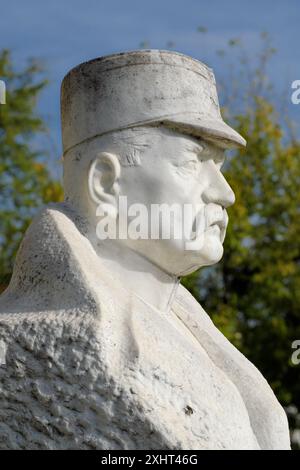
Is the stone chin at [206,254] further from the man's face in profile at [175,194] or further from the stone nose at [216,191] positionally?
the stone nose at [216,191]

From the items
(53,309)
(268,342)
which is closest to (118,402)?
(53,309)

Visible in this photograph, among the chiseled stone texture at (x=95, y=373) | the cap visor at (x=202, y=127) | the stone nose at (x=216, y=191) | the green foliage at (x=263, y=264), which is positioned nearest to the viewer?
the chiseled stone texture at (x=95, y=373)

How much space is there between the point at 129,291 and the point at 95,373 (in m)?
0.58

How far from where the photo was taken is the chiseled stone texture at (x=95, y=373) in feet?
14.2

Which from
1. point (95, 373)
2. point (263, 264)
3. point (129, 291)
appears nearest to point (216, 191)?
point (129, 291)

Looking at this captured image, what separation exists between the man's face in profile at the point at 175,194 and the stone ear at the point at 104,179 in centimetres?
4

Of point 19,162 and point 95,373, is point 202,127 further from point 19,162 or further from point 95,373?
point 19,162

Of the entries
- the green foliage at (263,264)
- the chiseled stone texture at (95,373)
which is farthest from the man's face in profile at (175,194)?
the green foliage at (263,264)

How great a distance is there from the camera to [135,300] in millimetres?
4758

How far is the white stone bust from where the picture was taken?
437 centimetres

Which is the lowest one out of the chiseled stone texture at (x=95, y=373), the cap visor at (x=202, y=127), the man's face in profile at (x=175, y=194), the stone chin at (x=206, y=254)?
the chiseled stone texture at (x=95, y=373)

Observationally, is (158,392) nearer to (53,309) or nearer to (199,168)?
(53,309)

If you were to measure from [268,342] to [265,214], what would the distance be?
1.66 metres

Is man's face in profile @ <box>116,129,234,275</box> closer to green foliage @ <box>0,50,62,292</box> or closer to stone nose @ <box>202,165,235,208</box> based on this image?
stone nose @ <box>202,165,235,208</box>
